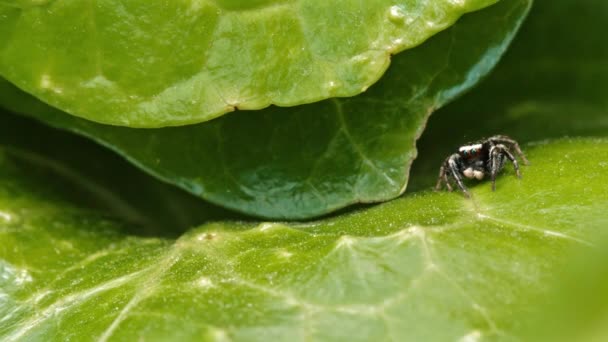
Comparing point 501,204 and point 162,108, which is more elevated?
point 162,108

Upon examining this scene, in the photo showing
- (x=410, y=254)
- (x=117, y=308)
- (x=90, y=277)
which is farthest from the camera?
(x=90, y=277)

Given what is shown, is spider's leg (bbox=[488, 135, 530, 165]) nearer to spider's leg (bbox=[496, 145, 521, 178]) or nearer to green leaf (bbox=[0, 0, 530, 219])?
spider's leg (bbox=[496, 145, 521, 178])

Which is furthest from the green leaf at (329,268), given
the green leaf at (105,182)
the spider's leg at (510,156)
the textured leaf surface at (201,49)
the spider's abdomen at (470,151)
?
the textured leaf surface at (201,49)

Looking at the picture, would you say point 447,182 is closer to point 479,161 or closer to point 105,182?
point 479,161

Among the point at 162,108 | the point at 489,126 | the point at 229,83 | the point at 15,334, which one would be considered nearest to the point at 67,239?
the point at 15,334

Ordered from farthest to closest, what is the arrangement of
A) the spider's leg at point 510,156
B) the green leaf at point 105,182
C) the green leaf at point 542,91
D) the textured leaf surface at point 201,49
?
the green leaf at point 542,91 → the green leaf at point 105,182 → the spider's leg at point 510,156 → the textured leaf surface at point 201,49

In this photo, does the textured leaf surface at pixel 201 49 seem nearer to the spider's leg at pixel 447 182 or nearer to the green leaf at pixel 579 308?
the spider's leg at pixel 447 182

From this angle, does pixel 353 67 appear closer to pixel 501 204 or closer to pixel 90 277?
pixel 501 204
